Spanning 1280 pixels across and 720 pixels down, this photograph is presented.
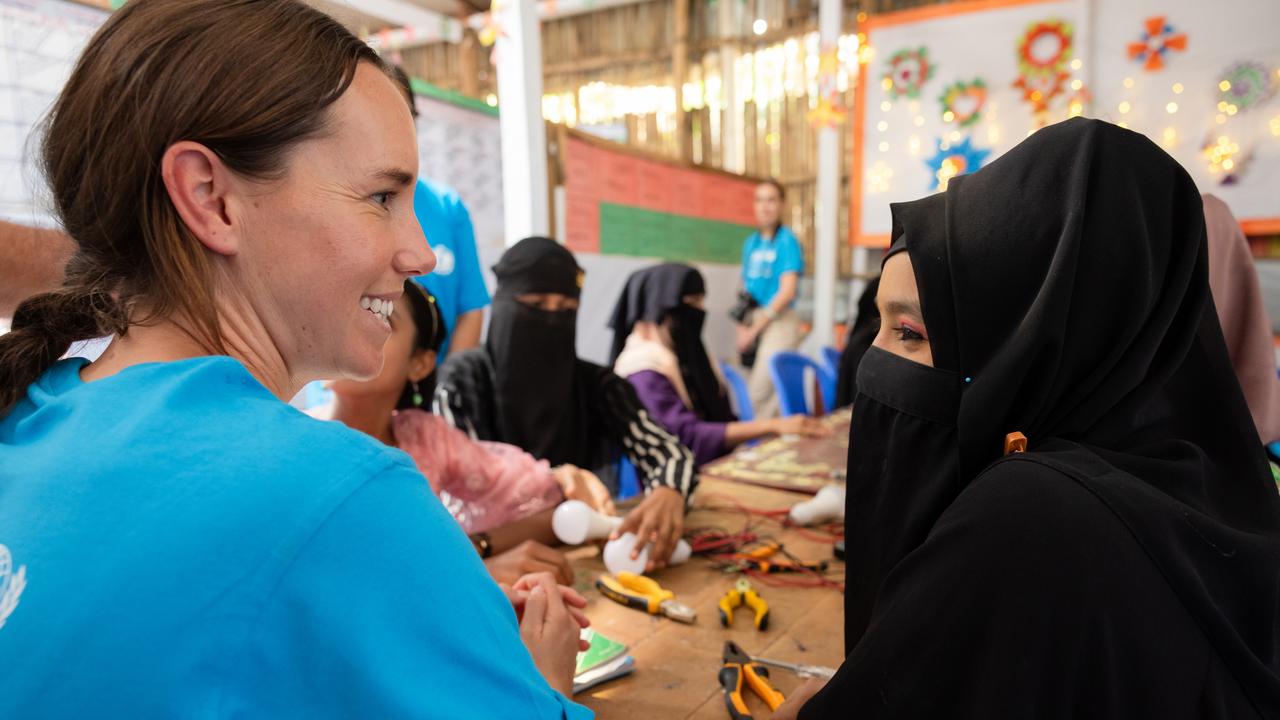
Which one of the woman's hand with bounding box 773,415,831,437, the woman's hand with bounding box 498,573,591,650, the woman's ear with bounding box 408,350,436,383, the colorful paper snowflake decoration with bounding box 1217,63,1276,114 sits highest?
the colorful paper snowflake decoration with bounding box 1217,63,1276,114

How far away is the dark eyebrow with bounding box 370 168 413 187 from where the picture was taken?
30.3 inches

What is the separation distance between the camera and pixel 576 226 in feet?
14.7

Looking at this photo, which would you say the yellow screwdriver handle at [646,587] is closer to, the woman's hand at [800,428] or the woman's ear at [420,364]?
the woman's ear at [420,364]

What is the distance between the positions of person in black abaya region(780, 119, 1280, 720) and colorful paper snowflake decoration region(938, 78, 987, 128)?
228 inches

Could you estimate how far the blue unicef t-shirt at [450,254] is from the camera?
2635 mm

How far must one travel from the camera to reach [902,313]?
3.54 ft

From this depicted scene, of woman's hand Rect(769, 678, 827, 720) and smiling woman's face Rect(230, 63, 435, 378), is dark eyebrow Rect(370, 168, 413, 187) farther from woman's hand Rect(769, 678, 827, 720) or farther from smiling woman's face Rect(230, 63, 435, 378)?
woman's hand Rect(769, 678, 827, 720)

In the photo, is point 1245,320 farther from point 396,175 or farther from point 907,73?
point 907,73

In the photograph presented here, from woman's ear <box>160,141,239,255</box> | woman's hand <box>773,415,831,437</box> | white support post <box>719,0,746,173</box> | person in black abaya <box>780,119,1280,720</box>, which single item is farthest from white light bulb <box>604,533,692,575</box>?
white support post <box>719,0,746,173</box>

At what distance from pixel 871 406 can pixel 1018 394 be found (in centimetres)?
22

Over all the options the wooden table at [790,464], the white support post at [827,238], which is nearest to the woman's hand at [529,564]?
the wooden table at [790,464]

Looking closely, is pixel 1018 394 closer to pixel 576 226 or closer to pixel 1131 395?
pixel 1131 395

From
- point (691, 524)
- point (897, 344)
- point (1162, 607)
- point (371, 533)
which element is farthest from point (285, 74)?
point (691, 524)

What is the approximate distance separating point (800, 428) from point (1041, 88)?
446 cm
